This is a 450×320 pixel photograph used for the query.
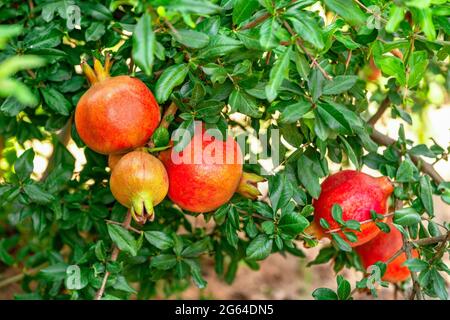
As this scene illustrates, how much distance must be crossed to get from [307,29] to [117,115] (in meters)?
0.33

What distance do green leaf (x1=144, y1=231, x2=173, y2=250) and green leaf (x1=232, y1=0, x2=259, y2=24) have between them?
433mm

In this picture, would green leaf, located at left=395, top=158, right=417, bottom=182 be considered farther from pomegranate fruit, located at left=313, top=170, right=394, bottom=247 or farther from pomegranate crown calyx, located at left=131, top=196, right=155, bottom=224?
pomegranate crown calyx, located at left=131, top=196, right=155, bottom=224

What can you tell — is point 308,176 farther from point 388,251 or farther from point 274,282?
point 274,282

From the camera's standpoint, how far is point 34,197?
123 cm

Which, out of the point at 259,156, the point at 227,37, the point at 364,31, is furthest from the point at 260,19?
the point at 259,156

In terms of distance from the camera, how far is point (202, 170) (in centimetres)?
103

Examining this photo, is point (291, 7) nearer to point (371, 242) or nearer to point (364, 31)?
point (364, 31)

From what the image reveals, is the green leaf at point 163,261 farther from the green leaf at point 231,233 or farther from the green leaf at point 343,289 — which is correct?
the green leaf at point 343,289

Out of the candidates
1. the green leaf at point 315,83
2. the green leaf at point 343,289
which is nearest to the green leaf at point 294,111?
the green leaf at point 315,83

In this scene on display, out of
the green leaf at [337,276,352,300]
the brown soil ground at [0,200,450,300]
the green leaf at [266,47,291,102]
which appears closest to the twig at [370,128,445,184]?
the green leaf at [337,276,352,300]

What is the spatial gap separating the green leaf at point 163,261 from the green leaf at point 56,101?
0.35 meters

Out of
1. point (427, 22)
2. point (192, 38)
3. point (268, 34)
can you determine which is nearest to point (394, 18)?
point (427, 22)

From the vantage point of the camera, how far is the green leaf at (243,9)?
38.8 inches

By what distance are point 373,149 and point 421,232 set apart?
0.63 feet
